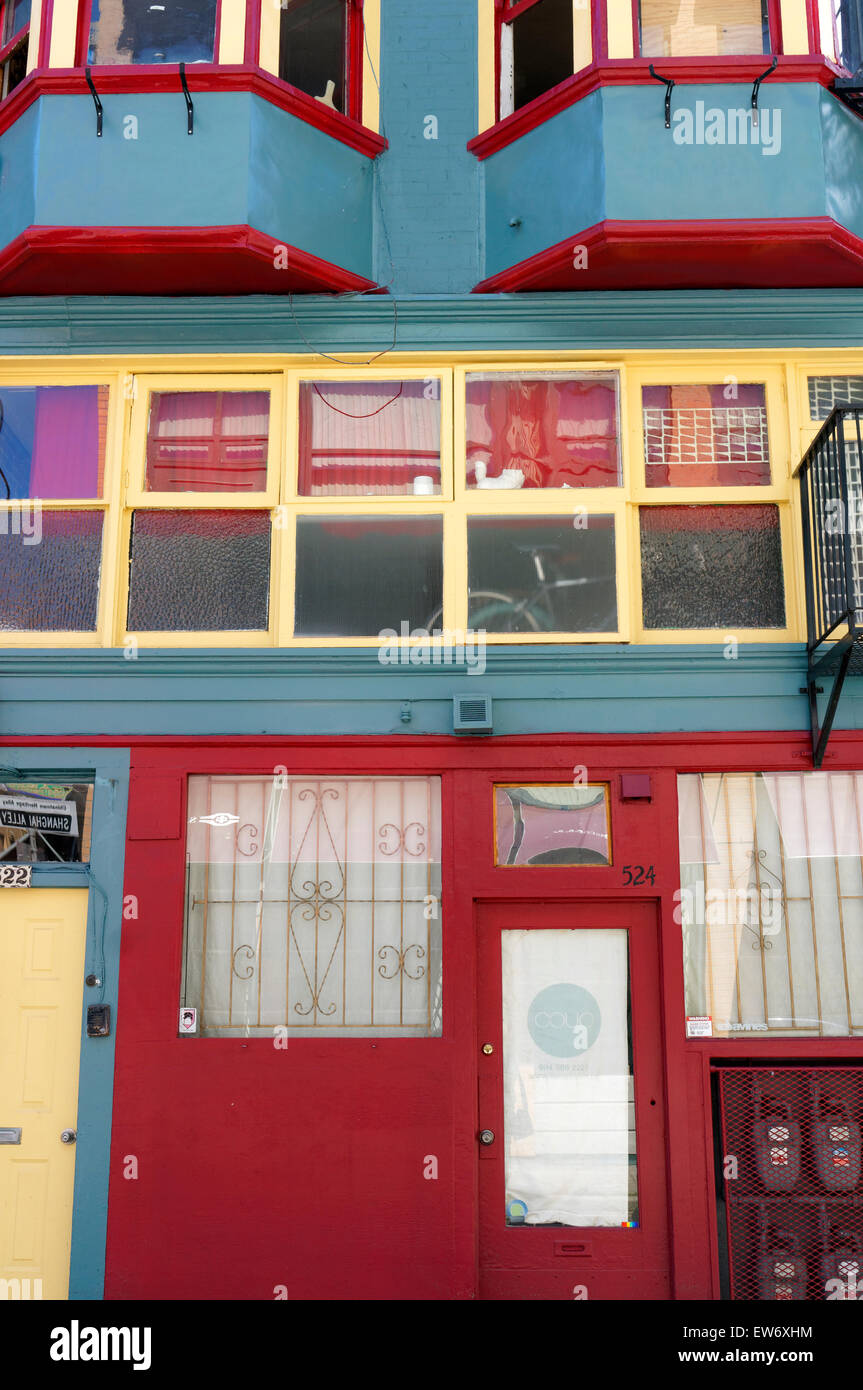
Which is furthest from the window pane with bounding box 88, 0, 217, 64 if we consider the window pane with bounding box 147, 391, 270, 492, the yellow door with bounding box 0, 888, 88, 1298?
the yellow door with bounding box 0, 888, 88, 1298

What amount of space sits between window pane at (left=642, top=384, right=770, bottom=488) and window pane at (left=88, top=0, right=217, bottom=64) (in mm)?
3555

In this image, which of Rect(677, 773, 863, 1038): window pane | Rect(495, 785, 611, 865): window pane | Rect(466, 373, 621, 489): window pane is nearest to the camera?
Rect(677, 773, 863, 1038): window pane

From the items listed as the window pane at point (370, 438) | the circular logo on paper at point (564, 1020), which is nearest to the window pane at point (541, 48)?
the window pane at point (370, 438)

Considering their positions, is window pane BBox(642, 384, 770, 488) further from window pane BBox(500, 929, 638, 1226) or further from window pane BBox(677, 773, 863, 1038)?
window pane BBox(500, 929, 638, 1226)

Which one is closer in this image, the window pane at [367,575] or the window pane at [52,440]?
the window pane at [367,575]

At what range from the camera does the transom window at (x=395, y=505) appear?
293 inches

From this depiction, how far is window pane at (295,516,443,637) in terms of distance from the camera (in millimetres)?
7410

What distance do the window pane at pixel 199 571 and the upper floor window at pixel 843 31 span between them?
459cm

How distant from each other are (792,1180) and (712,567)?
3577mm

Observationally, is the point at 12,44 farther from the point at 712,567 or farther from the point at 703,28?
the point at 712,567

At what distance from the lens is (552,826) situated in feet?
23.5

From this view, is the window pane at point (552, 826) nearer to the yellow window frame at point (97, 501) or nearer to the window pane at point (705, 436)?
the window pane at point (705, 436)

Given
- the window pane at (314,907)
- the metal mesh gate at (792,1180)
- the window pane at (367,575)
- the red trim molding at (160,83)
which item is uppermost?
the red trim molding at (160,83)

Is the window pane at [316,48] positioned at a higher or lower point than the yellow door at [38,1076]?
higher
